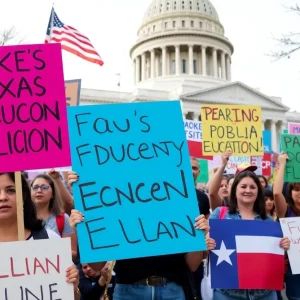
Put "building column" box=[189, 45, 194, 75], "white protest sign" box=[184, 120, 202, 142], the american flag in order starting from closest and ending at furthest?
"white protest sign" box=[184, 120, 202, 142], the american flag, "building column" box=[189, 45, 194, 75]

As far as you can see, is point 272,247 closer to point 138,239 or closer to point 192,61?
point 138,239

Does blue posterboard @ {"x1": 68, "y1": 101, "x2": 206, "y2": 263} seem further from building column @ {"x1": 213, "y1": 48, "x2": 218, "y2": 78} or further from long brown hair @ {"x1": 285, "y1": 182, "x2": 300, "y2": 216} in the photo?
building column @ {"x1": 213, "y1": 48, "x2": 218, "y2": 78}

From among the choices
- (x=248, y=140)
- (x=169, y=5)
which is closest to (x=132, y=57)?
(x=169, y=5)

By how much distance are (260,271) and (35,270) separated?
1.69 metres

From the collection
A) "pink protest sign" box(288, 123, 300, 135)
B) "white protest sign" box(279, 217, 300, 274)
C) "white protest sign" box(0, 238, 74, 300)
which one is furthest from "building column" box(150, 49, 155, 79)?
"white protest sign" box(0, 238, 74, 300)

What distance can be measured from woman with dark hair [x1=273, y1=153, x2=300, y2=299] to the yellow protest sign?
3.44 ft

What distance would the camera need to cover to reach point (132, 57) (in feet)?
232

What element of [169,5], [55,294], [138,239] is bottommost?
[55,294]

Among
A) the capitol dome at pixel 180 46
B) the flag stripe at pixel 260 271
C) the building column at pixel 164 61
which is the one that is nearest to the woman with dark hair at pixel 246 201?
the flag stripe at pixel 260 271

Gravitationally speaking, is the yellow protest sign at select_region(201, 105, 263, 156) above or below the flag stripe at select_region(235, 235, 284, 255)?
above

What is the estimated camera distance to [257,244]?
3.62 meters

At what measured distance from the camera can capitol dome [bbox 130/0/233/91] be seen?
64.8 meters

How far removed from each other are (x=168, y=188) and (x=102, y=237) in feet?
1.65

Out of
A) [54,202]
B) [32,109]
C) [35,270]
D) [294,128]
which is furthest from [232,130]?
[35,270]
